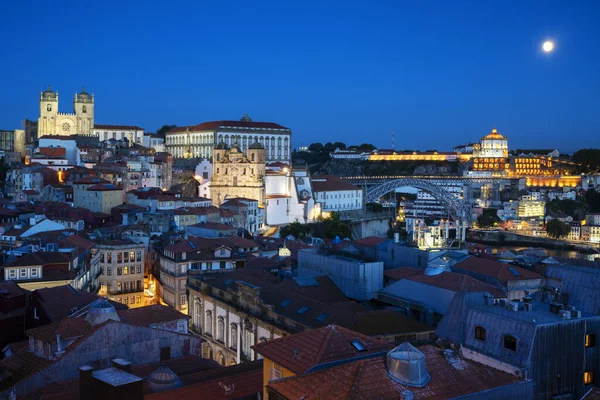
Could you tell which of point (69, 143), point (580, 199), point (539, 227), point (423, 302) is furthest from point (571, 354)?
point (580, 199)

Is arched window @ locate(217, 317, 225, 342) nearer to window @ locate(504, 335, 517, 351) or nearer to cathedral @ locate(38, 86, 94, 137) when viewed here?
window @ locate(504, 335, 517, 351)

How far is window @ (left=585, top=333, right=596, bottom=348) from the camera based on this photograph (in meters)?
10.5

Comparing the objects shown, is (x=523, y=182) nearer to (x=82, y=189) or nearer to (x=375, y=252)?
(x=82, y=189)

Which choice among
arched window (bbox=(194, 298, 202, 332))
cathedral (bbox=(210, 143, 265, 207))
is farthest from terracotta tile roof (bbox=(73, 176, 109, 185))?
arched window (bbox=(194, 298, 202, 332))

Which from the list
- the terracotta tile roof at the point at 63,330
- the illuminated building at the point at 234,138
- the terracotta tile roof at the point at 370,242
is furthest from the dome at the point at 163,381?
the illuminated building at the point at 234,138

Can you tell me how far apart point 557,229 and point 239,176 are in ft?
102

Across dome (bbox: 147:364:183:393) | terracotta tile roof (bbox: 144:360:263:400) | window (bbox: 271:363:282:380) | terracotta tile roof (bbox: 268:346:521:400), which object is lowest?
terracotta tile roof (bbox: 144:360:263:400)

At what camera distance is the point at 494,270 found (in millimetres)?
16188

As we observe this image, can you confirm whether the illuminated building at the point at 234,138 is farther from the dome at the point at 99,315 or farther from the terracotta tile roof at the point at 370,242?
the dome at the point at 99,315

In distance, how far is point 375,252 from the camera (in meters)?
20.6

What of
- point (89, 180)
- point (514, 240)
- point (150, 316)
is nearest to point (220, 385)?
point (150, 316)

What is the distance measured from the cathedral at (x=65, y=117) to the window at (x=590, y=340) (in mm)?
62595

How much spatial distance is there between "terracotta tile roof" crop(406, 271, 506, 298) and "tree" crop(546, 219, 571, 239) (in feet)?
172

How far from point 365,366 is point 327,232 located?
39.0 meters
